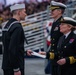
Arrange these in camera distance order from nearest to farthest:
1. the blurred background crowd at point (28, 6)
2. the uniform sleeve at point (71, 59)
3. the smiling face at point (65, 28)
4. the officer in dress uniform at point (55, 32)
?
the uniform sleeve at point (71, 59) < the smiling face at point (65, 28) < the officer in dress uniform at point (55, 32) < the blurred background crowd at point (28, 6)

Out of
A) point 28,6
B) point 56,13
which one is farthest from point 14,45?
point 28,6

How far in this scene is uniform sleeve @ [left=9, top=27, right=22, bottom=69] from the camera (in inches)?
266

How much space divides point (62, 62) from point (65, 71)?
0.26m

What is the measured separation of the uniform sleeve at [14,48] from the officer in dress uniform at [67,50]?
2.32ft

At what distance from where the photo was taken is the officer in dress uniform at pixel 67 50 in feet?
21.0

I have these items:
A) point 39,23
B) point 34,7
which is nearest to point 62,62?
point 39,23

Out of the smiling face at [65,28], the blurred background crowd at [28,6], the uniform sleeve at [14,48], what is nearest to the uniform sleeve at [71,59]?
the smiling face at [65,28]

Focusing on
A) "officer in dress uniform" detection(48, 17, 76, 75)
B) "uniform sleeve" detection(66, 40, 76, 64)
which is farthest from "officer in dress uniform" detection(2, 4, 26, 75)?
"uniform sleeve" detection(66, 40, 76, 64)

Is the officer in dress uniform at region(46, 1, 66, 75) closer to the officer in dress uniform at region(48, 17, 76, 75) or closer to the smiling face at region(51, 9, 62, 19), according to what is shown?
the smiling face at region(51, 9, 62, 19)

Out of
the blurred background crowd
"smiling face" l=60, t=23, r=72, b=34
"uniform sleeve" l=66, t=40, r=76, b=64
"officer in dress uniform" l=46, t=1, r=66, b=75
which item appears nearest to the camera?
"uniform sleeve" l=66, t=40, r=76, b=64

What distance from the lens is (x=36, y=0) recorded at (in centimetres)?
1700

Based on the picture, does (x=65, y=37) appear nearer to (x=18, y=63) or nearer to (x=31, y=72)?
(x=18, y=63)

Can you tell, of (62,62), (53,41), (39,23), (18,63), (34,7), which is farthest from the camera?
(34,7)

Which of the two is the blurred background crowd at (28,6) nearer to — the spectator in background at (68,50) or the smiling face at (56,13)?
the smiling face at (56,13)
